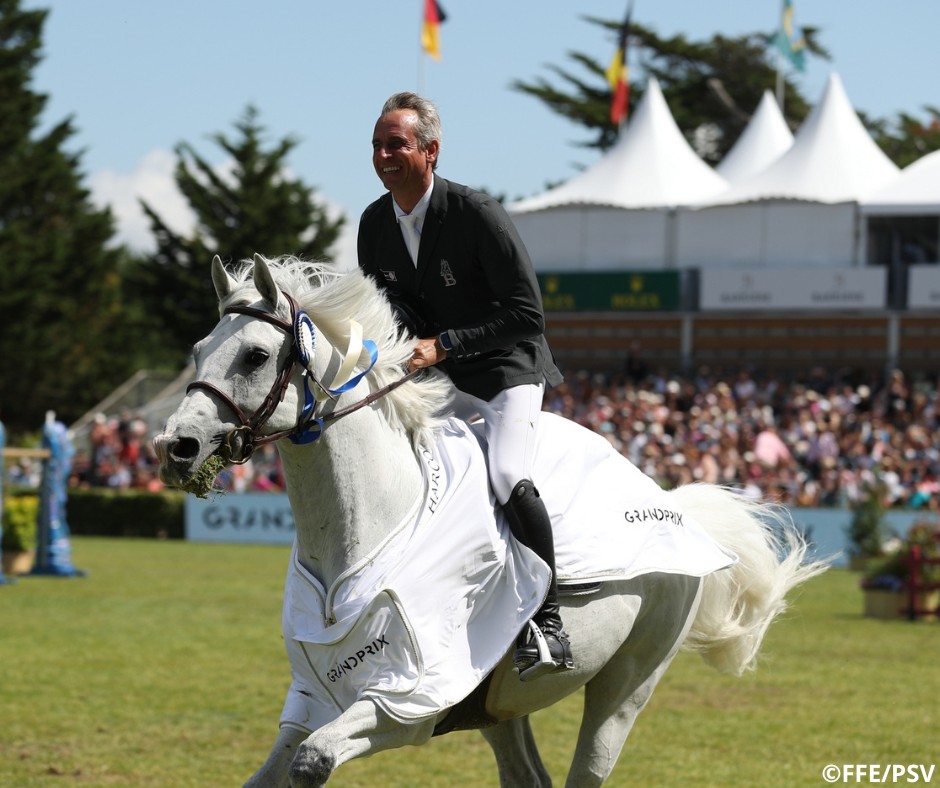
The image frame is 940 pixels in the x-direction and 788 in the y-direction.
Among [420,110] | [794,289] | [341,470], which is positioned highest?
[420,110]

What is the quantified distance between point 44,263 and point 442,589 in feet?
134

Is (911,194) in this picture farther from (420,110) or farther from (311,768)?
(311,768)

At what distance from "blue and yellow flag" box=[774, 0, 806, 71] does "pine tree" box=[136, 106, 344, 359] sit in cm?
1654

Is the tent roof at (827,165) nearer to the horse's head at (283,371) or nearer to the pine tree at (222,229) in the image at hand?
the pine tree at (222,229)

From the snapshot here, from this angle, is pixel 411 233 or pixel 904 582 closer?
pixel 411 233

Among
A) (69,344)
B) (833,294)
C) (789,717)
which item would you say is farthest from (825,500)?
(69,344)

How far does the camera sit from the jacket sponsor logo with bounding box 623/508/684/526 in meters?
5.33

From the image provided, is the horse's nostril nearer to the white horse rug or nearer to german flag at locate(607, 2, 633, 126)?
the white horse rug

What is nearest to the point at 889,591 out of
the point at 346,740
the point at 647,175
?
the point at 346,740

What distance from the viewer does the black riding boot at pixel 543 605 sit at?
15.4 ft

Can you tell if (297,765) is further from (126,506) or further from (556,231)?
(556,231)

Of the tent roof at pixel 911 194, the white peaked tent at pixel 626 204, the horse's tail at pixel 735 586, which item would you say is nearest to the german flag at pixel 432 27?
the white peaked tent at pixel 626 204

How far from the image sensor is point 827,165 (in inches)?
1323

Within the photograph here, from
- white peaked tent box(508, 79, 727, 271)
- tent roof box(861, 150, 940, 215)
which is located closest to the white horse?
tent roof box(861, 150, 940, 215)
